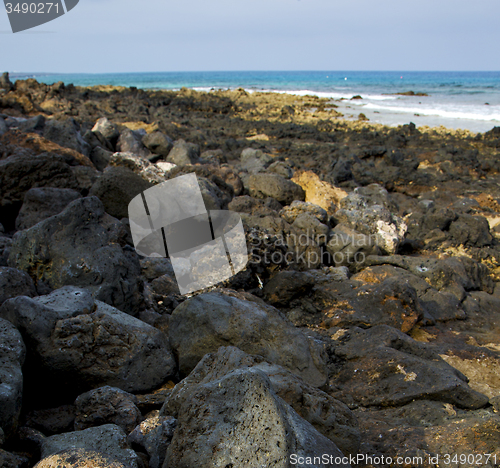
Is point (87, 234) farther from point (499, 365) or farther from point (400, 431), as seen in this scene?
point (499, 365)

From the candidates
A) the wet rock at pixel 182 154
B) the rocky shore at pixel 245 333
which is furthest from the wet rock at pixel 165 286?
the wet rock at pixel 182 154

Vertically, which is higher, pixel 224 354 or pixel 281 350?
pixel 224 354

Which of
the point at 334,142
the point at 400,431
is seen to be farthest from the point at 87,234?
the point at 334,142

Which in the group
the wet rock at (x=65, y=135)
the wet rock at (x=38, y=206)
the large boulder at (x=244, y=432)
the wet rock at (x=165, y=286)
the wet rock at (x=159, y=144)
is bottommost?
the wet rock at (x=165, y=286)

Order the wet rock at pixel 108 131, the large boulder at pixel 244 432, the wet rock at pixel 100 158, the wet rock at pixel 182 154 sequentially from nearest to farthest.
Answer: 1. the large boulder at pixel 244 432
2. the wet rock at pixel 100 158
3. the wet rock at pixel 182 154
4. the wet rock at pixel 108 131

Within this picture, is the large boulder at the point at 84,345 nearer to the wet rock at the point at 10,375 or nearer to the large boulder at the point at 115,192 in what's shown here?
the wet rock at the point at 10,375

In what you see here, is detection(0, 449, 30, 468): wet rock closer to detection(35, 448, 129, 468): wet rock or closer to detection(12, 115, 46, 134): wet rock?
detection(35, 448, 129, 468): wet rock

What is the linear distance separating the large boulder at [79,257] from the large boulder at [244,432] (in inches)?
74.2

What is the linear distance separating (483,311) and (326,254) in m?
2.03

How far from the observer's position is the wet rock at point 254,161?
33.4 ft

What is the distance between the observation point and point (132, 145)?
885 centimetres

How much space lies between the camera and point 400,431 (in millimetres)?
2213

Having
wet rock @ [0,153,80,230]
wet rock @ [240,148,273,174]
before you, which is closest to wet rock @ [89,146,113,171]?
wet rock @ [0,153,80,230]

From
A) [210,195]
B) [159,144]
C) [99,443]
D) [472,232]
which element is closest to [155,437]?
[99,443]
